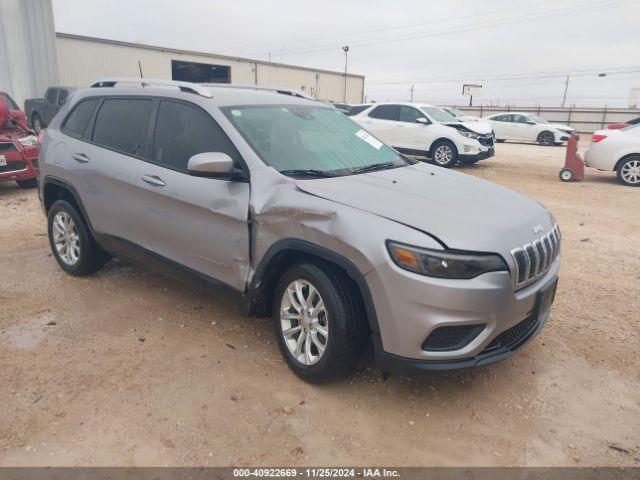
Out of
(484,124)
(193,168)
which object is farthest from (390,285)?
(484,124)

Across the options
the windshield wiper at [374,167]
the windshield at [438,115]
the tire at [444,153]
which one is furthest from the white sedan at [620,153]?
the windshield wiper at [374,167]

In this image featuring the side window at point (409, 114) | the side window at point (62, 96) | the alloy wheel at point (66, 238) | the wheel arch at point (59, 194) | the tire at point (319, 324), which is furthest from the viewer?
the side window at point (62, 96)

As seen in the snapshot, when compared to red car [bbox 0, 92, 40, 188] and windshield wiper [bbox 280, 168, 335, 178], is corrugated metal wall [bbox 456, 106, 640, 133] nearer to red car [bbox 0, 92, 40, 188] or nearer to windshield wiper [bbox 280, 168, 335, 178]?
red car [bbox 0, 92, 40, 188]

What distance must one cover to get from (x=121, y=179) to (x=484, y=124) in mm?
12018

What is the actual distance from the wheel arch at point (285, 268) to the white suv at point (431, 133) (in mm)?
9753

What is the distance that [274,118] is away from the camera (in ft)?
11.9

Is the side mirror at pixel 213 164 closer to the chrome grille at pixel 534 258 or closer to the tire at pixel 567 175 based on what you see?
the chrome grille at pixel 534 258

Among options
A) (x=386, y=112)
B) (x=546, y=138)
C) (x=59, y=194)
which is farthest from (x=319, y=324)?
(x=546, y=138)

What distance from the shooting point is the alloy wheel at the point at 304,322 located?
2.90 m

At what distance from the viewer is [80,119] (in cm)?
452

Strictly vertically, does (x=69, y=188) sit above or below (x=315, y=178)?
below

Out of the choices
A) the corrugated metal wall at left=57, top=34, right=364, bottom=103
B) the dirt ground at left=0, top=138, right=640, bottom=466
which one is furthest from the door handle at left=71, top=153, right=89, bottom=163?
the corrugated metal wall at left=57, top=34, right=364, bottom=103

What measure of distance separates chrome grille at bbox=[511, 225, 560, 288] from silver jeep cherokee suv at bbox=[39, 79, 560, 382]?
0.04 feet

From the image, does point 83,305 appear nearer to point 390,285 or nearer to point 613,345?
point 390,285
